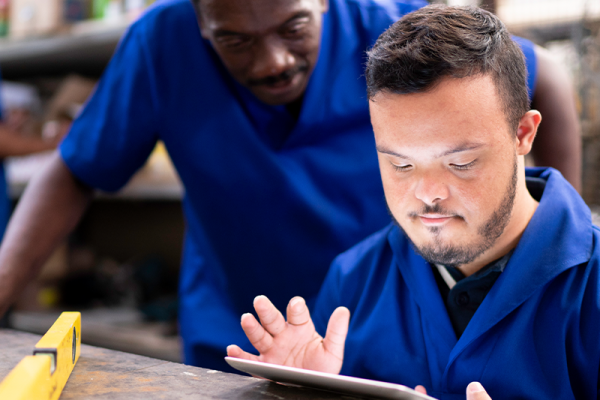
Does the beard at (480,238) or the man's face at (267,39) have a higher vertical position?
the man's face at (267,39)

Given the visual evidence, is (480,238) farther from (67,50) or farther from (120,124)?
(67,50)

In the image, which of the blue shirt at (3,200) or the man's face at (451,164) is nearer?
the man's face at (451,164)

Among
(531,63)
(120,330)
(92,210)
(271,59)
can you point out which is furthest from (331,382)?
(92,210)

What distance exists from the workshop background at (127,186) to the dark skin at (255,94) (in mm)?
343

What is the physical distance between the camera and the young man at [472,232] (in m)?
0.69

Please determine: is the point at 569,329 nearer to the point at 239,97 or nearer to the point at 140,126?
the point at 239,97

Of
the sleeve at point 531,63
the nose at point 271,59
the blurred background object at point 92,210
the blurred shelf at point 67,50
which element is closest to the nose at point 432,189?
the nose at point 271,59

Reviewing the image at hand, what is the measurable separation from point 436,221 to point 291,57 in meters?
0.40

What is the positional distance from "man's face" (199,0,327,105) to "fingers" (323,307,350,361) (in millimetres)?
433

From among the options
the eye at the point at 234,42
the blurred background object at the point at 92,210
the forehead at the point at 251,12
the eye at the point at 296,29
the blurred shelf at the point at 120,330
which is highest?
the forehead at the point at 251,12

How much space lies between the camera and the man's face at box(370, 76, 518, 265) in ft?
2.27

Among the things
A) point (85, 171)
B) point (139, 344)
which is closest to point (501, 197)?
point (85, 171)

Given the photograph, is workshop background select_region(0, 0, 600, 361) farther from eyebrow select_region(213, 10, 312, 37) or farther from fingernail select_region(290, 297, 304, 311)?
fingernail select_region(290, 297, 304, 311)

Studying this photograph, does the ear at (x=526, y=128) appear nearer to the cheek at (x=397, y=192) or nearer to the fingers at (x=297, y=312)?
the cheek at (x=397, y=192)
